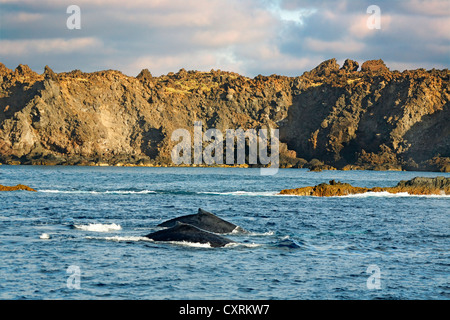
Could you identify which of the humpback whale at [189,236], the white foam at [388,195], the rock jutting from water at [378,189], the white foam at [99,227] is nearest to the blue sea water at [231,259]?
the white foam at [99,227]

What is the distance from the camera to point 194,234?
85.7 ft

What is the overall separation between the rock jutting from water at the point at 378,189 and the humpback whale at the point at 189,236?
39305mm

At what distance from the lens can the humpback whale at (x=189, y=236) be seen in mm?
25594

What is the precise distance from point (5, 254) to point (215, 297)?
10.5 metres

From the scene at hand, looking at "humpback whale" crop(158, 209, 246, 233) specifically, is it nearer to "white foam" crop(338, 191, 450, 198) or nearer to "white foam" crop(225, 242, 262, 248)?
"white foam" crop(225, 242, 262, 248)

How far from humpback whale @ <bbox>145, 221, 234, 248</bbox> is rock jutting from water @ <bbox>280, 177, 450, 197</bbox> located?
39.3m

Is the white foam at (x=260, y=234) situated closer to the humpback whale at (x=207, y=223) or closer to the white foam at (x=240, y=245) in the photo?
the humpback whale at (x=207, y=223)

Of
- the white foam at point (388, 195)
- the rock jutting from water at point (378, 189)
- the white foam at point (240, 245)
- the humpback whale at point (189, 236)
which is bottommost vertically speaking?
the white foam at point (388, 195)

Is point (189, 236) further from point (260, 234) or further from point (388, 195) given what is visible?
point (388, 195)

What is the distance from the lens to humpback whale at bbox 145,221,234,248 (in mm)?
25594

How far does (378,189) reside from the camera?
69.2m

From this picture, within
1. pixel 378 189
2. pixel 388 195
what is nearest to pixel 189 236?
pixel 388 195
